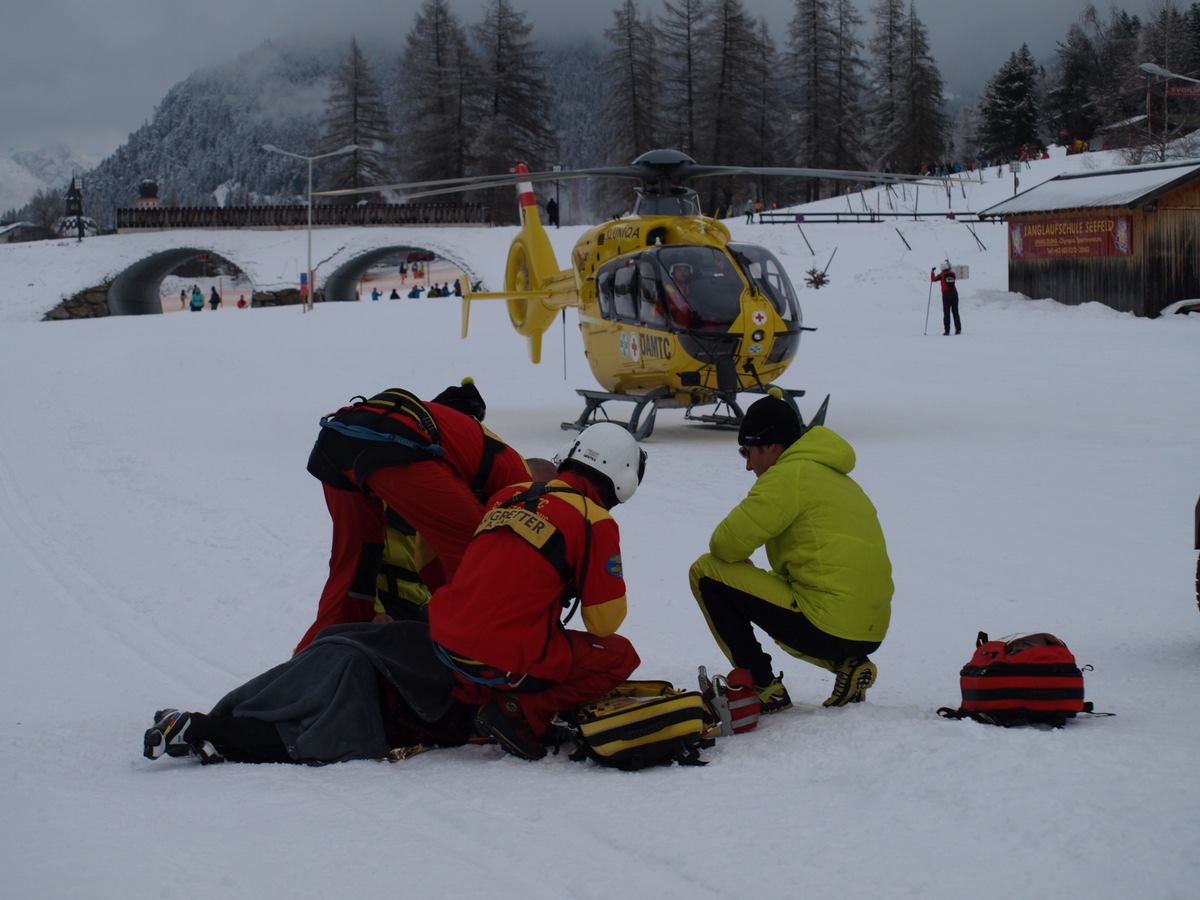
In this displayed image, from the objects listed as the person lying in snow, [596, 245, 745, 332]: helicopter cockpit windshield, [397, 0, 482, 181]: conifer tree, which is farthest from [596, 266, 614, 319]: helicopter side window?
[397, 0, 482, 181]: conifer tree

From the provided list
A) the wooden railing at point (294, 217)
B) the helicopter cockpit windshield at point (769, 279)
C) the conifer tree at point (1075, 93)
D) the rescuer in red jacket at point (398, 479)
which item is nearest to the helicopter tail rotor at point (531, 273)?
the helicopter cockpit windshield at point (769, 279)

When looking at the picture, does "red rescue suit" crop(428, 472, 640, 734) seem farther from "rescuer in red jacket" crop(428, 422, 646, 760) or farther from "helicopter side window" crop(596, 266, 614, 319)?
"helicopter side window" crop(596, 266, 614, 319)

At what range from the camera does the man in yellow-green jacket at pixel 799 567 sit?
Answer: 4.84 metres

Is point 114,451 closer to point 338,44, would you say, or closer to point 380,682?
point 380,682

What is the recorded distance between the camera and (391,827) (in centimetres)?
368

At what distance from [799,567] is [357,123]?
2678 inches

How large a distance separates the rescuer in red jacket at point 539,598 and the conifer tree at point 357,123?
216ft

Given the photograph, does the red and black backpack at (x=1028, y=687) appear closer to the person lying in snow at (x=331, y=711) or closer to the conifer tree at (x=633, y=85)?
the person lying in snow at (x=331, y=711)

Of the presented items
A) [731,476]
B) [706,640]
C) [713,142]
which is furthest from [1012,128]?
[706,640]

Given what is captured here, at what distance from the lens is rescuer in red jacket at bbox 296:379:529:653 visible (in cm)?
506

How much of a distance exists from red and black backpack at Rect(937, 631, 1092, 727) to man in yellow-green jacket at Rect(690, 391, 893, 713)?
2.04 feet

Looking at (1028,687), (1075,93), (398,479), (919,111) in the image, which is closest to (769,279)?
(398,479)

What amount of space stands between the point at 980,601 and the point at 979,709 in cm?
298

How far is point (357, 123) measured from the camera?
68.1 m
